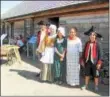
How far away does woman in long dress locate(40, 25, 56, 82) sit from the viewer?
9.15 metres

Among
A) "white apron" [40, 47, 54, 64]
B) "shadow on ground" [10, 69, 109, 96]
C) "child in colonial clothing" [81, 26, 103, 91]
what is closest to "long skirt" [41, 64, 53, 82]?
"white apron" [40, 47, 54, 64]

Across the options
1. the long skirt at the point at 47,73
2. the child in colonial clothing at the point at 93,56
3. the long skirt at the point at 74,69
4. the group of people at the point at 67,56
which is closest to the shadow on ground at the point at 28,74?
the long skirt at the point at 47,73

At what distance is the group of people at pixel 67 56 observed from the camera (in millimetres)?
7992

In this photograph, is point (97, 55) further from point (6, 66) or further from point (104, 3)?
point (6, 66)

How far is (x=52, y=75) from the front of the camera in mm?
9172

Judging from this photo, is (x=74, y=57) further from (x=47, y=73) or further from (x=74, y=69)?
(x=47, y=73)

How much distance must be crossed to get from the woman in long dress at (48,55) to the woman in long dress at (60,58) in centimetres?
17

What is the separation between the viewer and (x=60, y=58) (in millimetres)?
8875

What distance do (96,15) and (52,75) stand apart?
231cm

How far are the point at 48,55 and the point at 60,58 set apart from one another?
19.3 inches

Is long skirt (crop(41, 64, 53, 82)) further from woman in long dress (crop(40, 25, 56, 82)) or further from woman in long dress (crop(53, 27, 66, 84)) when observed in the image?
woman in long dress (crop(53, 27, 66, 84))

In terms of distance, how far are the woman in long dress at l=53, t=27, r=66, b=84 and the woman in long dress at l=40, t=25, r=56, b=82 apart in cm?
17

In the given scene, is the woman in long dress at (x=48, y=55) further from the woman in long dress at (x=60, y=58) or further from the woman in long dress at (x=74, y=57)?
the woman in long dress at (x=74, y=57)

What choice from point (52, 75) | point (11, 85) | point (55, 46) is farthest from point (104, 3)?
point (11, 85)
